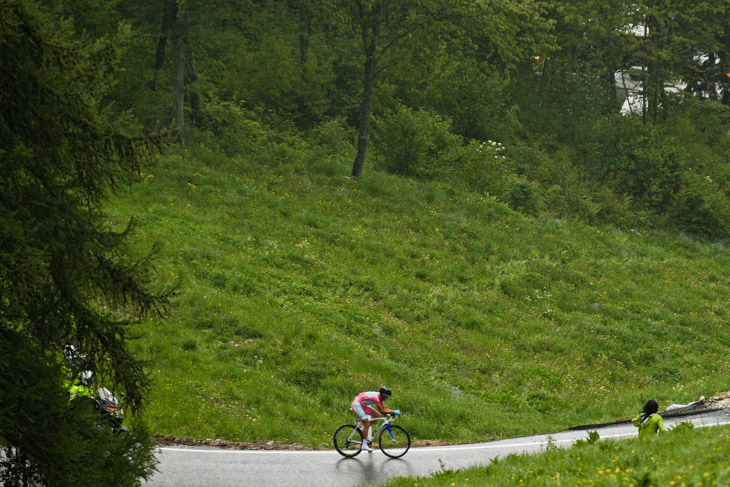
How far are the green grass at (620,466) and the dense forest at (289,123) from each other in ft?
16.0

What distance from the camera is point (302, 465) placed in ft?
40.7

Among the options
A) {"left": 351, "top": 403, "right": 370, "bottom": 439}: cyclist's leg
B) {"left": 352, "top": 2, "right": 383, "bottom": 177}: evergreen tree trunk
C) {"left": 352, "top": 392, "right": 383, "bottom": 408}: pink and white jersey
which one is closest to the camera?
{"left": 351, "top": 403, "right": 370, "bottom": 439}: cyclist's leg

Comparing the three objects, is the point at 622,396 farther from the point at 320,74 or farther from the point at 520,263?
the point at 320,74

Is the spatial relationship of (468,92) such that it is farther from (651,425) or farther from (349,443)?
(651,425)

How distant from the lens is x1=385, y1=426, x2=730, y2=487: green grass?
311 inches

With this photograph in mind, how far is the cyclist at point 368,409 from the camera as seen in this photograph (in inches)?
501

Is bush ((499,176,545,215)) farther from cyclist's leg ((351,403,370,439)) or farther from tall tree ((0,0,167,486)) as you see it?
tall tree ((0,0,167,486))

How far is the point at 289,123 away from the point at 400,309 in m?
20.0

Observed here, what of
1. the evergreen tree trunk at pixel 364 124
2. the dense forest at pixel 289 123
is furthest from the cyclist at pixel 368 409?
the evergreen tree trunk at pixel 364 124

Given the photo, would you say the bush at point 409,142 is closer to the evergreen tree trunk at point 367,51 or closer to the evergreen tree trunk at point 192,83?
the evergreen tree trunk at point 367,51

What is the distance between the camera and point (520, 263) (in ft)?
92.2

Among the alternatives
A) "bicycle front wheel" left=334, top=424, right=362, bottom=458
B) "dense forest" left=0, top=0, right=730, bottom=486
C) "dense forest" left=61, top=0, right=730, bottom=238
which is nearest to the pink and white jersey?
"bicycle front wheel" left=334, top=424, right=362, bottom=458

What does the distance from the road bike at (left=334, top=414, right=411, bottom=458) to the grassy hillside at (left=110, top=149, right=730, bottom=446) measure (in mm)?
1306

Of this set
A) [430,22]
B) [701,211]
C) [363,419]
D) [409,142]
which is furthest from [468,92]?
[363,419]
